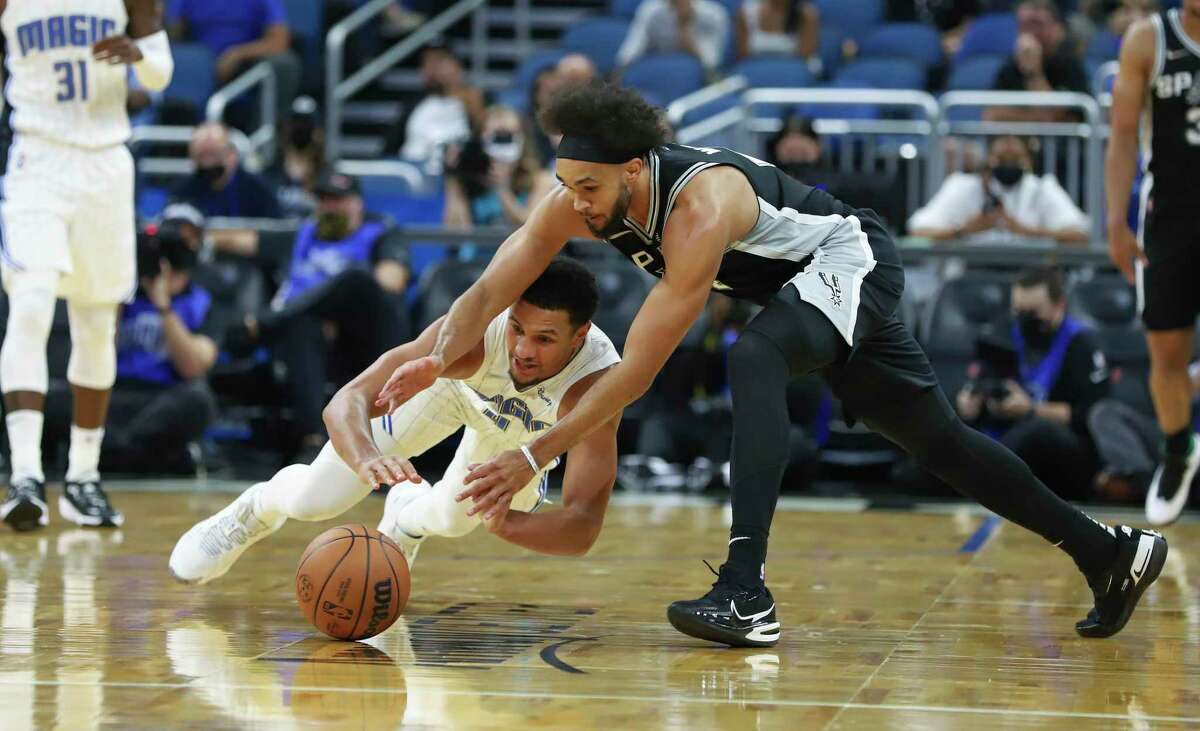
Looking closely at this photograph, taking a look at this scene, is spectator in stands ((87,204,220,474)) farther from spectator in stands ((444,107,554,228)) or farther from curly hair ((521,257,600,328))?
curly hair ((521,257,600,328))

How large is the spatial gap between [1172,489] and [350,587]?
13.4ft

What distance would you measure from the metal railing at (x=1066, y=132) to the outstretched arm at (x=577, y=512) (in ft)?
20.4

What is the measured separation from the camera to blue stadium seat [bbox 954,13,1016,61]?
12359 mm

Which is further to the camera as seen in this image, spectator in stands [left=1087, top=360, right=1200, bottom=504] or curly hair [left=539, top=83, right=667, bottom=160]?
spectator in stands [left=1087, top=360, right=1200, bottom=504]

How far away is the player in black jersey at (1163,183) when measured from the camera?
6.68 metres

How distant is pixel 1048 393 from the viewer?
8.94m

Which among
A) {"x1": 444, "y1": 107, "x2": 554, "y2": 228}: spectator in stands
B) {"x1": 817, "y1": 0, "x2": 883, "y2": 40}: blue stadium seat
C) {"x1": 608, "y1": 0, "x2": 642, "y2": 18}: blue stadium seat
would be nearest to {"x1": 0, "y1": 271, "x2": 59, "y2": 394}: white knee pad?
{"x1": 444, "y1": 107, "x2": 554, "y2": 228}: spectator in stands

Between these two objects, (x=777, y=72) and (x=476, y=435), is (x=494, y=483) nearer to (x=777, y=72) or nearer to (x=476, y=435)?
(x=476, y=435)

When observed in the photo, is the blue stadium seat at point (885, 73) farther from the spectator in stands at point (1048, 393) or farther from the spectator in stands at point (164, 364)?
the spectator in stands at point (164, 364)

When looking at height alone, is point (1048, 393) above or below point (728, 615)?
below

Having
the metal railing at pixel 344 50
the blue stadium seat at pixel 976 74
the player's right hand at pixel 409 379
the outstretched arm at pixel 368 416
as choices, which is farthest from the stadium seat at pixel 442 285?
the player's right hand at pixel 409 379

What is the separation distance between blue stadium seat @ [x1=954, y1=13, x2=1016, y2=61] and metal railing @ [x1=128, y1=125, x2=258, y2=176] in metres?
5.09

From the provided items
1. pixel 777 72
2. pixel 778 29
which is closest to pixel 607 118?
pixel 777 72

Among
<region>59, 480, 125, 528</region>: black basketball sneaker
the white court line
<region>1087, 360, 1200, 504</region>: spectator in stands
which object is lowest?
<region>1087, 360, 1200, 504</region>: spectator in stands
